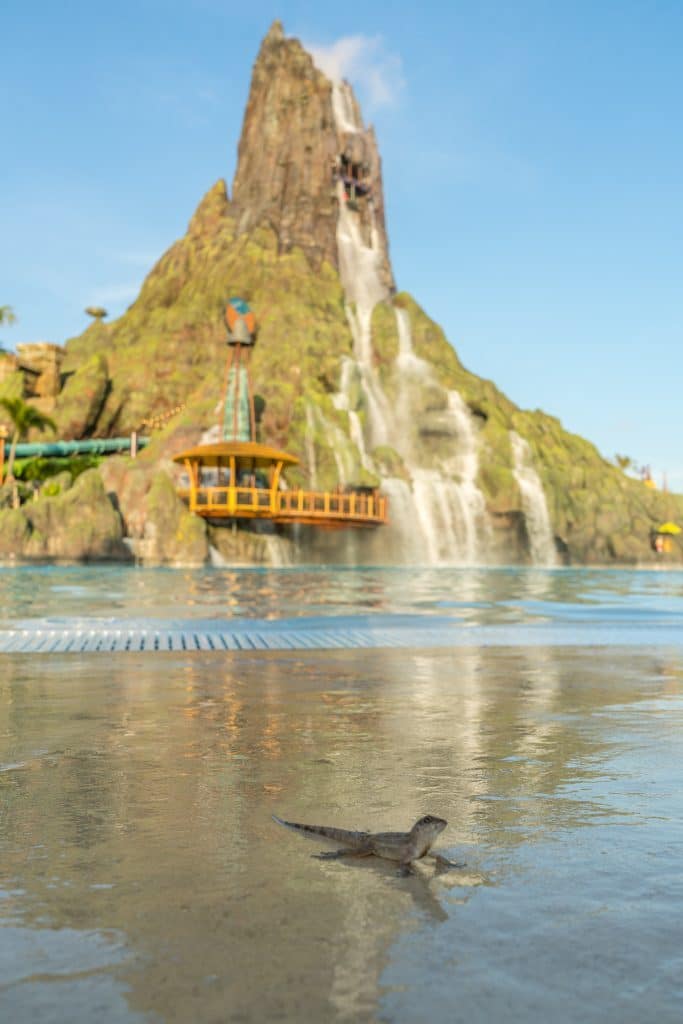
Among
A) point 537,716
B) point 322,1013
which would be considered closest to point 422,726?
point 537,716

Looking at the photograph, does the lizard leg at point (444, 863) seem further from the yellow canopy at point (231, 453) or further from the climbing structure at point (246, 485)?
the yellow canopy at point (231, 453)

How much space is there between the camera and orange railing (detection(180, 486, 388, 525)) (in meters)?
51.6

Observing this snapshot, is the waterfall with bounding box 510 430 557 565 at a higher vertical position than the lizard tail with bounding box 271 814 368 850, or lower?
higher

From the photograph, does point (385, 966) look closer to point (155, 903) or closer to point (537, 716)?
point (155, 903)

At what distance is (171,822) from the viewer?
4.48 metres

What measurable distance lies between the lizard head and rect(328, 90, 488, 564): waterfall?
5535 cm

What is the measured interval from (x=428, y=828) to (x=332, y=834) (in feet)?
1.64

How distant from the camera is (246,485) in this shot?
54.9 meters

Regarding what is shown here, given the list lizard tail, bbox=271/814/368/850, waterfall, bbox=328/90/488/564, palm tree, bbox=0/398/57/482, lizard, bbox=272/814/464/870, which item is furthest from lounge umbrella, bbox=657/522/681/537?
lizard, bbox=272/814/464/870

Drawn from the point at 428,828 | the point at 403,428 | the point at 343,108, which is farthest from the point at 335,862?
the point at 343,108

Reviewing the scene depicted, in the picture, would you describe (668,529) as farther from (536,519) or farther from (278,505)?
(278,505)

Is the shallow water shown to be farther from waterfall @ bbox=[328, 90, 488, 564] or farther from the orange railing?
waterfall @ bbox=[328, 90, 488, 564]

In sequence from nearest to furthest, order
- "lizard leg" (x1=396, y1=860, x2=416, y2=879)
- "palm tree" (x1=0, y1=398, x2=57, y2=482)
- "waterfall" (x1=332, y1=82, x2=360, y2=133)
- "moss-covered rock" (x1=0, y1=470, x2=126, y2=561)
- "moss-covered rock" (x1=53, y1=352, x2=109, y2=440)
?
"lizard leg" (x1=396, y1=860, x2=416, y2=879)
"moss-covered rock" (x1=0, y1=470, x2=126, y2=561)
"palm tree" (x1=0, y1=398, x2=57, y2=482)
"moss-covered rock" (x1=53, y1=352, x2=109, y2=440)
"waterfall" (x1=332, y1=82, x2=360, y2=133)

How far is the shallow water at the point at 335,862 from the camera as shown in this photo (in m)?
2.80
